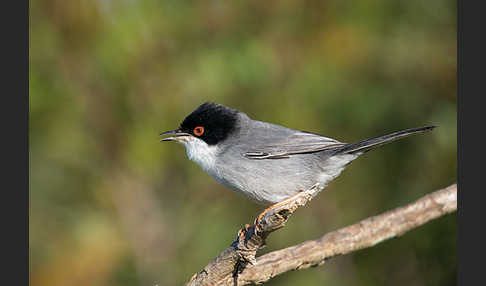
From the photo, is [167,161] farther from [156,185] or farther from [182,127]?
[182,127]

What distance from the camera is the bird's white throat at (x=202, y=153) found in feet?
13.3

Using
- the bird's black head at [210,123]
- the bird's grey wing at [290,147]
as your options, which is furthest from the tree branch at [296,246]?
the bird's black head at [210,123]

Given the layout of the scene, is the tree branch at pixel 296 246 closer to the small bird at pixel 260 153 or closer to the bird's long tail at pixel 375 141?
the small bird at pixel 260 153

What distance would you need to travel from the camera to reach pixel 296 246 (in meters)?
4.12

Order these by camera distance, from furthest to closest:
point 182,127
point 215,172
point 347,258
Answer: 1. point 347,258
2. point 182,127
3. point 215,172

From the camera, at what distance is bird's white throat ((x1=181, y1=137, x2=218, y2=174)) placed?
404cm

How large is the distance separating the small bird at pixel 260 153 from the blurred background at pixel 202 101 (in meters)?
1.11

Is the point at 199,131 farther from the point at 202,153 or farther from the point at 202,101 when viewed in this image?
the point at 202,101

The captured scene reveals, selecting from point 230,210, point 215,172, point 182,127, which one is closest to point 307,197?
point 215,172

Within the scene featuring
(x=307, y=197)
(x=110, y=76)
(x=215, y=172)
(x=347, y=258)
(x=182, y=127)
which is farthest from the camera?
(x=347, y=258)

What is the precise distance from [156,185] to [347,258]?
2.26m

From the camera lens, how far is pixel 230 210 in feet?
18.2

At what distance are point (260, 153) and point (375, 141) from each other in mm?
878

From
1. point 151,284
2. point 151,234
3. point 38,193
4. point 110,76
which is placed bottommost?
point 151,284
